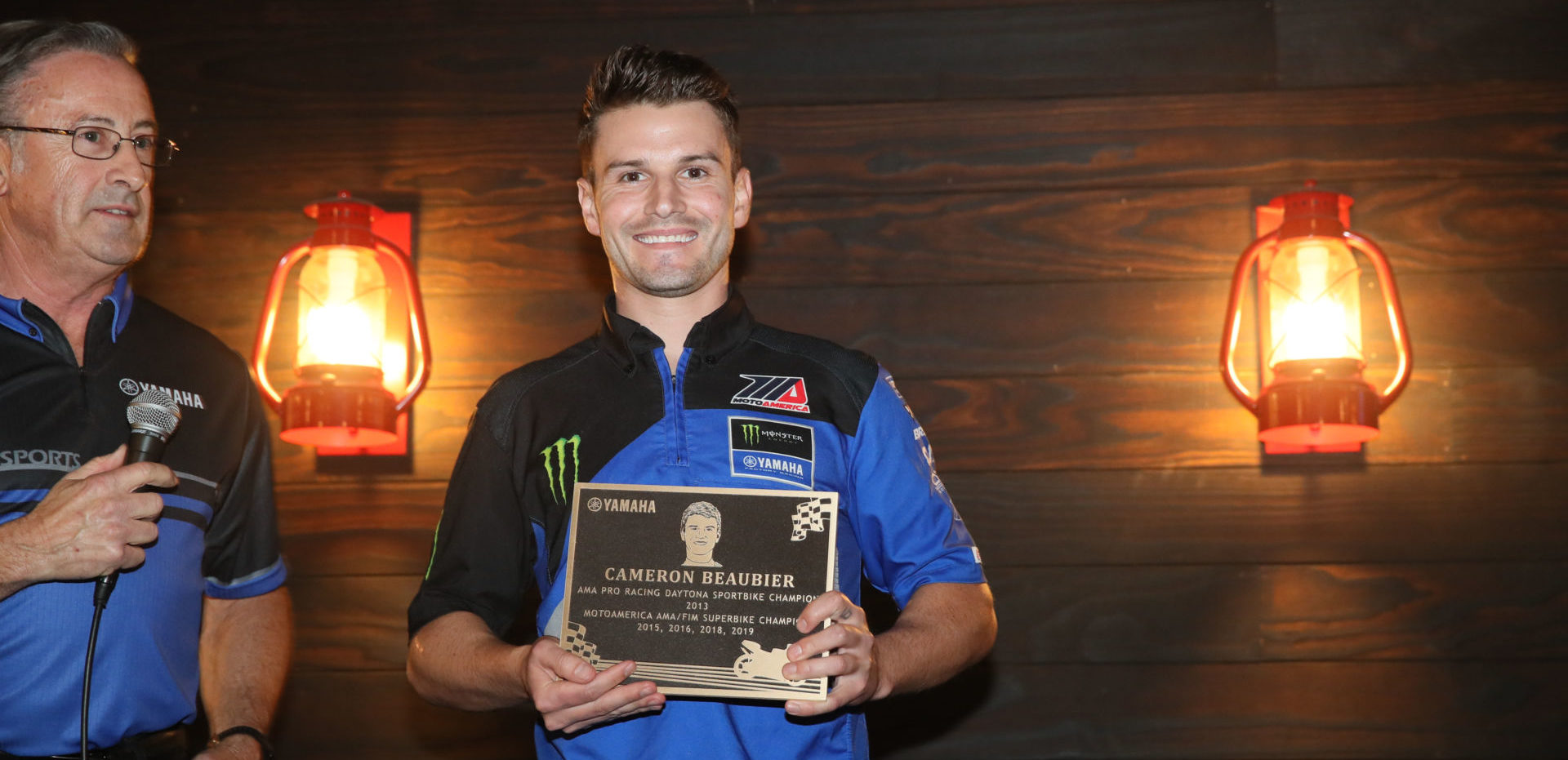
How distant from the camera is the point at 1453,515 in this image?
2461mm

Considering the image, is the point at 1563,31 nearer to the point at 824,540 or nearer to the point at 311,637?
the point at 824,540

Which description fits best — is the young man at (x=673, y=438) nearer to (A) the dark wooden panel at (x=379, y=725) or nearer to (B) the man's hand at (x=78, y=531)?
(B) the man's hand at (x=78, y=531)

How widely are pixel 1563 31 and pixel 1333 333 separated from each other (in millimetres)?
905

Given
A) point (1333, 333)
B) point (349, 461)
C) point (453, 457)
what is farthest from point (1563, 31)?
point (349, 461)

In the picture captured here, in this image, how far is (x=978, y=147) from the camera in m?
2.62

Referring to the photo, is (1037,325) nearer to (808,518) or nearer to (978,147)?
(978,147)

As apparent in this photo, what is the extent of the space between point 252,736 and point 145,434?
0.51 metres

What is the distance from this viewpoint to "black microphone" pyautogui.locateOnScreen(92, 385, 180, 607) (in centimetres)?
159

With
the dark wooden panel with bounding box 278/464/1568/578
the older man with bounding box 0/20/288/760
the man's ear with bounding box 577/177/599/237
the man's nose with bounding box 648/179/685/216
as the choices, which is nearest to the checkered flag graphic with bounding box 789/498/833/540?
the man's nose with bounding box 648/179/685/216

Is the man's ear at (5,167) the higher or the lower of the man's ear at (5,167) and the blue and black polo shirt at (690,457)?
the higher

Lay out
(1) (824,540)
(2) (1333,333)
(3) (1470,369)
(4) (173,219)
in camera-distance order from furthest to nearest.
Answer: (4) (173,219) → (3) (1470,369) → (2) (1333,333) → (1) (824,540)

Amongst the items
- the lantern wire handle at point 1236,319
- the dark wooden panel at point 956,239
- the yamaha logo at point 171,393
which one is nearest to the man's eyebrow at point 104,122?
the yamaha logo at point 171,393

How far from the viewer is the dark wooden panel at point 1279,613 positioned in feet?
7.95

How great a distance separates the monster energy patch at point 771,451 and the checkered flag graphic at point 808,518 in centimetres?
20
